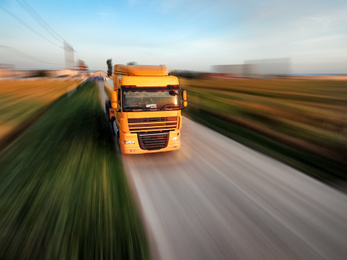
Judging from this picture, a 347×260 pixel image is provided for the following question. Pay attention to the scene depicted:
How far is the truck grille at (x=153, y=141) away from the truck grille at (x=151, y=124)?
0.19 meters

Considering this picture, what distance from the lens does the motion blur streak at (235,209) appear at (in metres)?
3.47

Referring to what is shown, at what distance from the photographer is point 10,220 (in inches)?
157

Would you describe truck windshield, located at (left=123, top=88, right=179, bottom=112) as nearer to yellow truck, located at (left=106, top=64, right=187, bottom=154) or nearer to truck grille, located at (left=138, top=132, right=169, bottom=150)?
yellow truck, located at (left=106, top=64, right=187, bottom=154)

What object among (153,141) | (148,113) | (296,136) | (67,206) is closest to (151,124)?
(148,113)

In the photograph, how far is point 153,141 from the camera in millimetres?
6855

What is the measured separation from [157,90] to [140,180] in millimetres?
2987

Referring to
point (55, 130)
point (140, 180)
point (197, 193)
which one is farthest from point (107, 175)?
point (55, 130)

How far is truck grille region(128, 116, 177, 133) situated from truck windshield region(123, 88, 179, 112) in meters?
0.33

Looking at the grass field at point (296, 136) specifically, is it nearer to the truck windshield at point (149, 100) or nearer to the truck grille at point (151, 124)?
the truck grille at point (151, 124)

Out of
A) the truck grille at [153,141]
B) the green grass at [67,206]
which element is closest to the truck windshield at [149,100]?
the truck grille at [153,141]

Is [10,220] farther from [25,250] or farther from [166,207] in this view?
[166,207]

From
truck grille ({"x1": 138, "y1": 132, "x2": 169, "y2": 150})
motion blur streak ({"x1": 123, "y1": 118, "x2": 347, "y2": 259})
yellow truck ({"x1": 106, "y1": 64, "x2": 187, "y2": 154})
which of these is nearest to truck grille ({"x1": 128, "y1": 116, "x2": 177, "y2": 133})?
yellow truck ({"x1": 106, "y1": 64, "x2": 187, "y2": 154})

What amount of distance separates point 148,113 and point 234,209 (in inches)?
149

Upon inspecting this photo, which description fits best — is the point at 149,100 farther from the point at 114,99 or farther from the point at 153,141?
the point at 153,141
